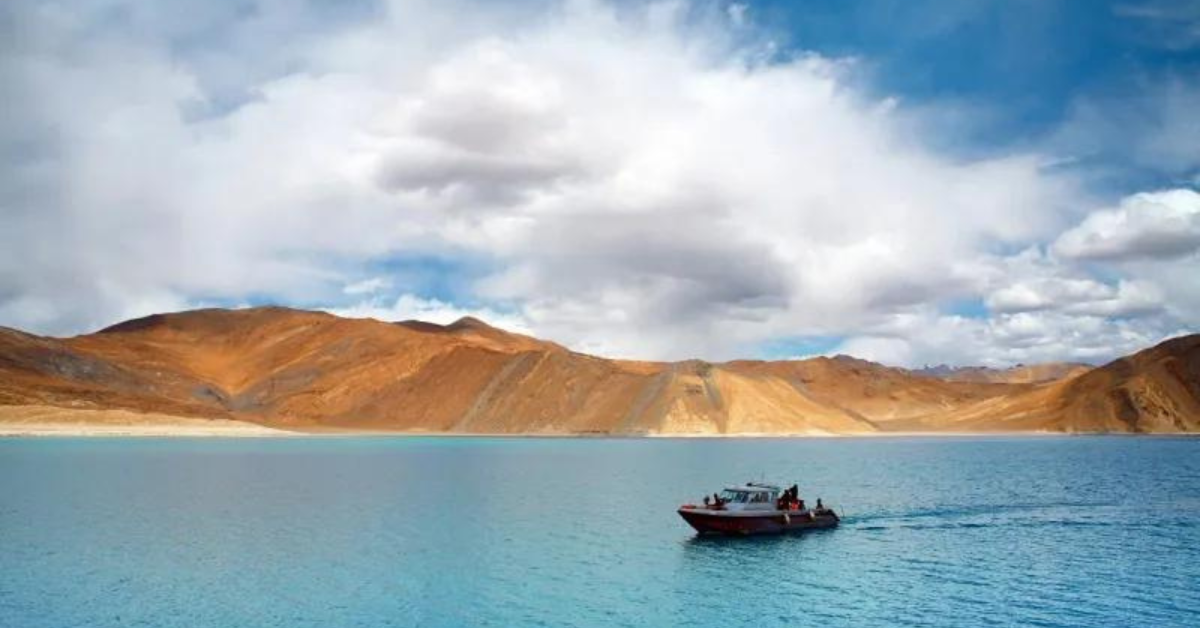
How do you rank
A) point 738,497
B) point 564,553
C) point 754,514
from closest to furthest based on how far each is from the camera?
point 564,553
point 754,514
point 738,497

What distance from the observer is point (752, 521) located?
65.9 m

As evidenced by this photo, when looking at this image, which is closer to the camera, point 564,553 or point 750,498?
point 564,553

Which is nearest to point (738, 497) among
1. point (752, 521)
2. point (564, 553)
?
point (752, 521)

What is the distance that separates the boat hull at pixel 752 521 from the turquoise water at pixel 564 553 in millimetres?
1583

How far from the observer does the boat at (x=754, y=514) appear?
212 feet

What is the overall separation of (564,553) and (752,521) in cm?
1582

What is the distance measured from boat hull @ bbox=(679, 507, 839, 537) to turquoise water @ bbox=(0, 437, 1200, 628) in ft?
5.19

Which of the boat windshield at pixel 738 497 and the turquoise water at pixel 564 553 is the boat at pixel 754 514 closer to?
the boat windshield at pixel 738 497

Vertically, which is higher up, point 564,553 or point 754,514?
point 754,514

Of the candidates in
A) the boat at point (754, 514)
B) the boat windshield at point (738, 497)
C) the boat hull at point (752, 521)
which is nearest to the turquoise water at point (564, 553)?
the boat hull at point (752, 521)

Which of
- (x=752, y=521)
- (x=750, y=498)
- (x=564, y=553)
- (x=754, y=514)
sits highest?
(x=750, y=498)

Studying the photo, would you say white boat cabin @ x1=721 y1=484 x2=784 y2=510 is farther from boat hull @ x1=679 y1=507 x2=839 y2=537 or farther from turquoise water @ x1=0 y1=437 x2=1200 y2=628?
turquoise water @ x1=0 y1=437 x2=1200 y2=628

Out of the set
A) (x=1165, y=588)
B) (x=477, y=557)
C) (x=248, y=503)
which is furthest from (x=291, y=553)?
(x=1165, y=588)

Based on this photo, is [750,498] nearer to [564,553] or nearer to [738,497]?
[738,497]
